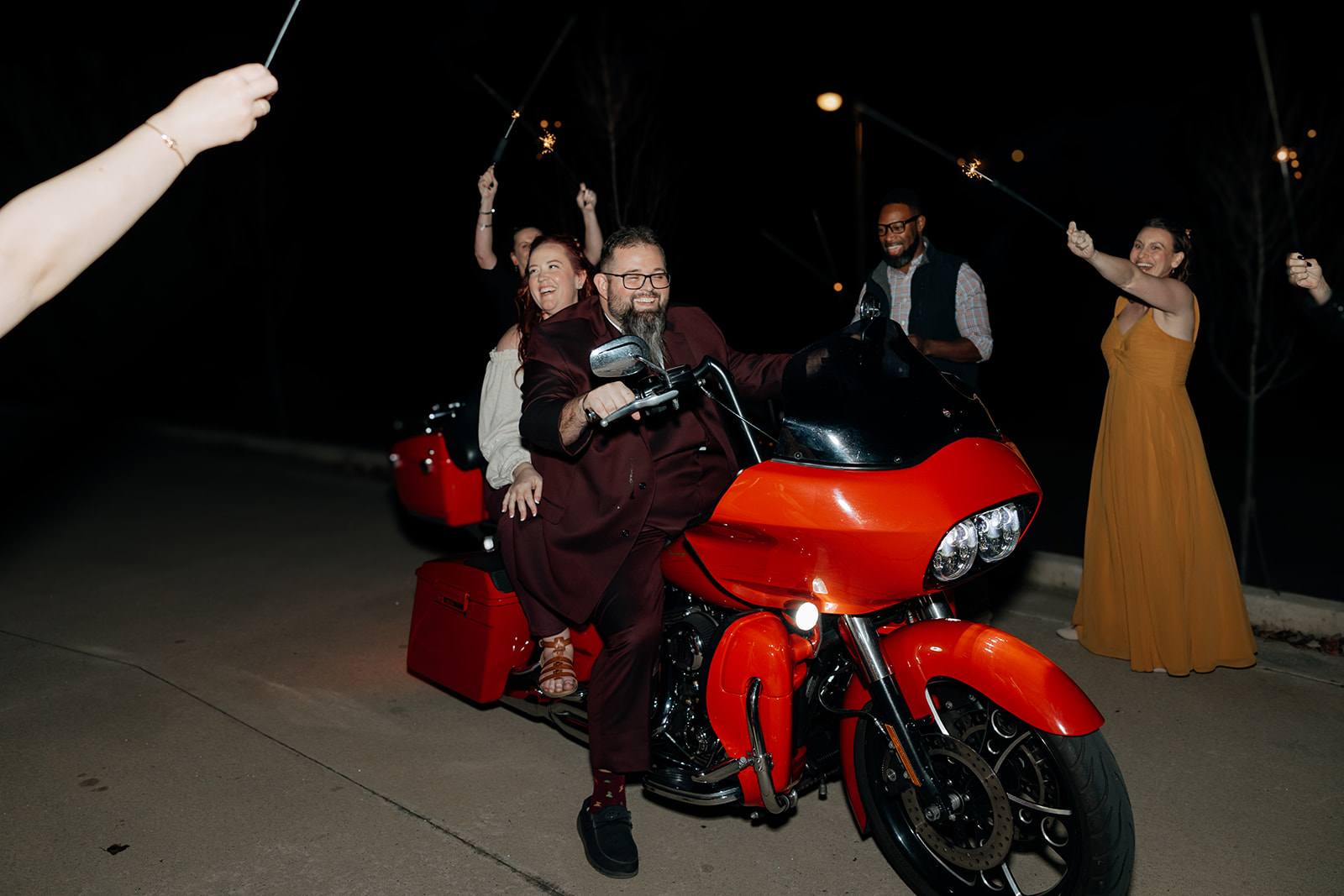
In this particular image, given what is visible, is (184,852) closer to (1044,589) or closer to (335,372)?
(1044,589)

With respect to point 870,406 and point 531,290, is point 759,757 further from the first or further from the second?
point 531,290

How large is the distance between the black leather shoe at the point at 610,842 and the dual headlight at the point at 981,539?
1.48m

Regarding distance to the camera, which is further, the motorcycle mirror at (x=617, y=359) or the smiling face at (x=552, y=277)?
the smiling face at (x=552, y=277)

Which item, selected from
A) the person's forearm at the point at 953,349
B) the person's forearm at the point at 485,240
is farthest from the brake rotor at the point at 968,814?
the person's forearm at the point at 485,240

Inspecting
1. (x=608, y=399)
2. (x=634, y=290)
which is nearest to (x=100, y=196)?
(x=608, y=399)

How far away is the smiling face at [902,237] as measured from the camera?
4.88 meters

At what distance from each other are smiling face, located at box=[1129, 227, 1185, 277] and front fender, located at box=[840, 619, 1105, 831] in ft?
7.75

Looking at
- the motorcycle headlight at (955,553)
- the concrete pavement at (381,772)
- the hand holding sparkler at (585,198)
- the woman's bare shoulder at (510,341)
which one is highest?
the hand holding sparkler at (585,198)

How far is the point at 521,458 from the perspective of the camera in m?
4.04

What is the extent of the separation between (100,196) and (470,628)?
2559mm

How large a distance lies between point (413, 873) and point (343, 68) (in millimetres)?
18902

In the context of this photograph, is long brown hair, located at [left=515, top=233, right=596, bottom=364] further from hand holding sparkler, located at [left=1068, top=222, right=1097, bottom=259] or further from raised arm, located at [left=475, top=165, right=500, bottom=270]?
hand holding sparkler, located at [left=1068, top=222, right=1097, bottom=259]

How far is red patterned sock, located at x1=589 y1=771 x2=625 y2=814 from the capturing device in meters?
3.37

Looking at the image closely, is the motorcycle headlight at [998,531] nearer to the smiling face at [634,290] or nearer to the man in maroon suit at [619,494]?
the man in maroon suit at [619,494]
